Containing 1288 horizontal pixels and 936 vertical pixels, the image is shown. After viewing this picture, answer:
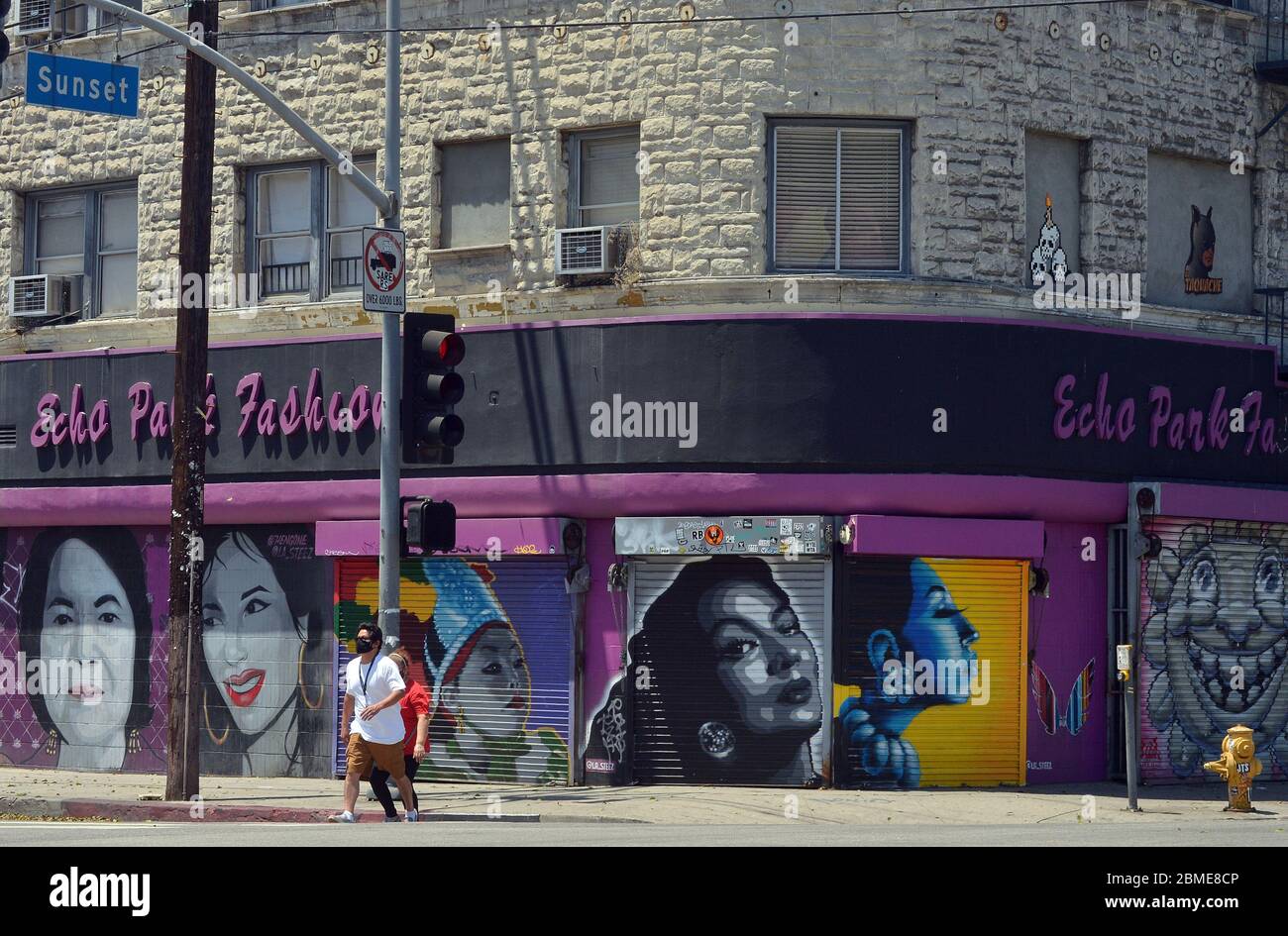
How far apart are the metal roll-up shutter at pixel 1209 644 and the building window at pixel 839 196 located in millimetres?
4525

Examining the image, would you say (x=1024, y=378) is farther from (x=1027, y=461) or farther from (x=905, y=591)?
(x=905, y=591)

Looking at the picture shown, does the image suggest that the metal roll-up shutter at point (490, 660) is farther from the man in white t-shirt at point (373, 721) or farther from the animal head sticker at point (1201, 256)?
the animal head sticker at point (1201, 256)

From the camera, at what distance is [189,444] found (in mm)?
20422

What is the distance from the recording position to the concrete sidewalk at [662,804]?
19.1 metres

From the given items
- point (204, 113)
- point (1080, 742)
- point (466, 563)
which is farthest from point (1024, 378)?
point (204, 113)

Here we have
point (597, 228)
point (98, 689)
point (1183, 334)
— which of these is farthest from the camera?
point (98, 689)

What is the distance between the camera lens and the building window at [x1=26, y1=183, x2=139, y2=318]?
85.5 ft

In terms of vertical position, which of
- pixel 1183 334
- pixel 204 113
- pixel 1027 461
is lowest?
pixel 1027 461

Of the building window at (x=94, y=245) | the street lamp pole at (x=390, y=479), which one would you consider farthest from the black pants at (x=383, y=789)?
the building window at (x=94, y=245)

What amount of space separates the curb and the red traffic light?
4.29 meters

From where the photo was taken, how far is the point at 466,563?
2273 cm

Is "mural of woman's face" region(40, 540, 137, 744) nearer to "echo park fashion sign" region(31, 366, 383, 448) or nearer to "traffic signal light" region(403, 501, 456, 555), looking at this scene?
"echo park fashion sign" region(31, 366, 383, 448)

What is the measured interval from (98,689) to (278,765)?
2993mm

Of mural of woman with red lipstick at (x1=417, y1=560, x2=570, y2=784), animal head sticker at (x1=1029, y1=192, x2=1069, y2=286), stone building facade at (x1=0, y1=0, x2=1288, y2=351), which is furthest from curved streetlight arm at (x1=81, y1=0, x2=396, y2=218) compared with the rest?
animal head sticker at (x1=1029, y1=192, x2=1069, y2=286)
